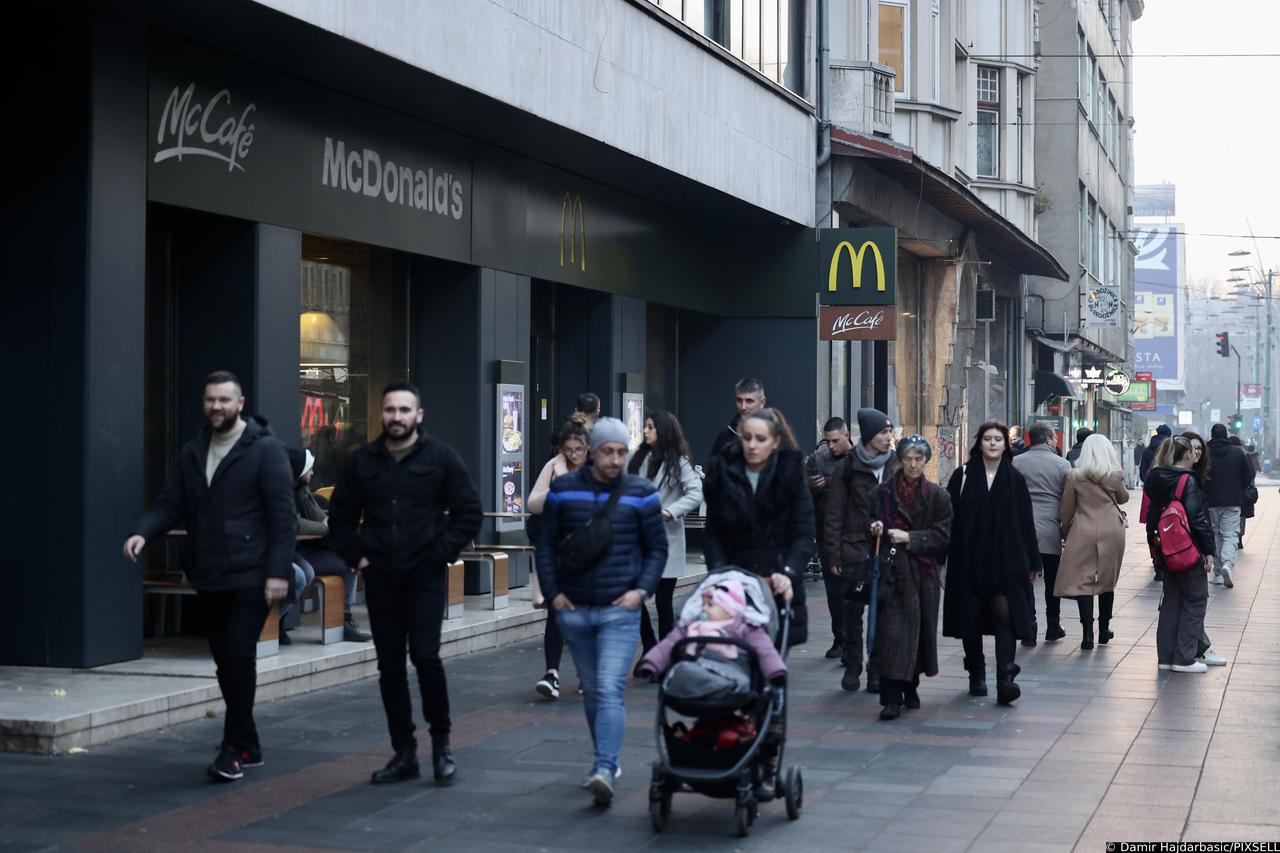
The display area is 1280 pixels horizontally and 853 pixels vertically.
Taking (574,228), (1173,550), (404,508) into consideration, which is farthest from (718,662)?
(574,228)

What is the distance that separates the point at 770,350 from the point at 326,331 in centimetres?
937

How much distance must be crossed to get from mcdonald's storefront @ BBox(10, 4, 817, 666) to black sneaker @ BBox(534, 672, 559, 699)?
2.52 meters

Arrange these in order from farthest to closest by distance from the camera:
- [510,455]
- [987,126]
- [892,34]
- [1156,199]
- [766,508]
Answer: [1156,199], [987,126], [892,34], [510,455], [766,508]

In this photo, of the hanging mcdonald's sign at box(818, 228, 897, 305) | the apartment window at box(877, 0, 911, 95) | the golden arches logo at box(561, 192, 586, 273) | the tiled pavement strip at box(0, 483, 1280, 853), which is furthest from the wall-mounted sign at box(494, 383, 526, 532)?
the apartment window at box(877, 0, 911, 95)

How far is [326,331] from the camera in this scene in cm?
1419

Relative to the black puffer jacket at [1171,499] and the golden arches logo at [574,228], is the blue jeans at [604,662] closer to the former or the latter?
the black puffer jacket at [1171,499]

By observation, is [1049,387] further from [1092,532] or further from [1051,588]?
[1092,532]

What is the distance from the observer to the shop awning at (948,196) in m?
21.8

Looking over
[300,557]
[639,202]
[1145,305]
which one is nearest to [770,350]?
[639,202]

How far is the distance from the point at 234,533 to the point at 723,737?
2.55 metres

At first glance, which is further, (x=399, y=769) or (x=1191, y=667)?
(x=1191, y=667)

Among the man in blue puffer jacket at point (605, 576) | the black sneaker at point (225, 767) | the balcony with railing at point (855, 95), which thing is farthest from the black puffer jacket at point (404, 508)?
the balcony with railing at point (855, 95)

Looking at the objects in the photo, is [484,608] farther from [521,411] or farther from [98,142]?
[98,142]

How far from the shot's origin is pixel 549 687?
34.1ft
